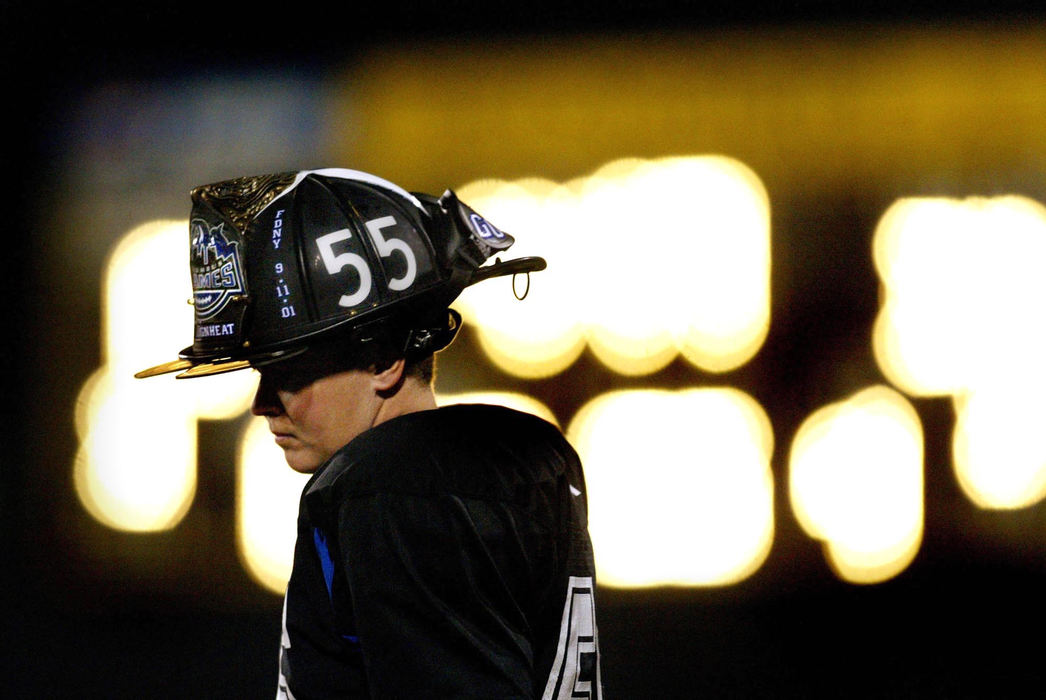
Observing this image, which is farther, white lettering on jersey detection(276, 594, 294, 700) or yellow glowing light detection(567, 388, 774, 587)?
yellow glowing light detection(567, 388, 774, 587)

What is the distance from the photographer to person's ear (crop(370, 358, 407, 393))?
1.30 meters

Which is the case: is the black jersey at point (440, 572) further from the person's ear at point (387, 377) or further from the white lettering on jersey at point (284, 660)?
the person's ear at point (387, 377)

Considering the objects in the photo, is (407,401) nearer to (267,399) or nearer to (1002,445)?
(267,399)

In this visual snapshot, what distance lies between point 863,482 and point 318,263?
331 centimetres

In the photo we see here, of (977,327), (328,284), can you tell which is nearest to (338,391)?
(328,284)

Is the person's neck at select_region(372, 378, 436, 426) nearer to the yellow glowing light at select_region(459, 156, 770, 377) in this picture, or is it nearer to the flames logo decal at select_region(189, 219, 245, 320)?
the flames logo decal at select_region(189, 219, 245, 320)

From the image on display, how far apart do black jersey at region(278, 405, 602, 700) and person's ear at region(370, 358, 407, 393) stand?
11 cm

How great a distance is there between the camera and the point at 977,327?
162 inches

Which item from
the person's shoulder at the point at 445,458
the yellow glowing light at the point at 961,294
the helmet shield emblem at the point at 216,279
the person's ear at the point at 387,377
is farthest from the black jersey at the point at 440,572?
the yellow glowing light at the point at 961,294

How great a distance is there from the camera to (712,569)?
4215mm

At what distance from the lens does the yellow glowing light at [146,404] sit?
4.35 meters

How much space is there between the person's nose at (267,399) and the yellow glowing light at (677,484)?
9.50 ft

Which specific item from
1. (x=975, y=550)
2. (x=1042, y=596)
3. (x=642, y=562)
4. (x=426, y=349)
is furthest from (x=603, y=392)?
(x=426, y=349)

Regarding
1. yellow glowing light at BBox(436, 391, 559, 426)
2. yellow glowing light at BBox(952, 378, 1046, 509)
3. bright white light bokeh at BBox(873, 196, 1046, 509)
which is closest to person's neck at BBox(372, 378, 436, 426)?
yellow glowing light at BBox(436, 391, 559, 426)
